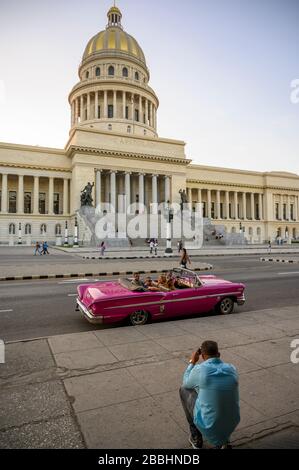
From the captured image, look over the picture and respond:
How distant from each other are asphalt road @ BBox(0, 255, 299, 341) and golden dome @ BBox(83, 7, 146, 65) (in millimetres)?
75468

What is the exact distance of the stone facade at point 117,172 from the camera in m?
57.2

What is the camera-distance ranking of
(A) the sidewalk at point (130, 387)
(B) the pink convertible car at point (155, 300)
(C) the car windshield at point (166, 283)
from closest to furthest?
(A) the sidewalk at point (130, 387)
(B) the pink convertible car at point (155, 300)
(C) the car windshield at point (166, 283)

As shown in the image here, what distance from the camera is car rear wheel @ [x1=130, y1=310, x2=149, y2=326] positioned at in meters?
7.42

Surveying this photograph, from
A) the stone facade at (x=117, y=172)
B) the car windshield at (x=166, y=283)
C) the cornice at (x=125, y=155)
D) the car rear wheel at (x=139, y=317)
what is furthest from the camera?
the stone facade at (x=117, y=172)

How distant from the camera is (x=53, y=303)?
9758 mm

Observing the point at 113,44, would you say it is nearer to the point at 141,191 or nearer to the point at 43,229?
the point at 141,191

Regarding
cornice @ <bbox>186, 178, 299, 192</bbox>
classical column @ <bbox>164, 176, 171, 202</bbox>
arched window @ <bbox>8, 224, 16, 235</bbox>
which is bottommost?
arched window @ <bbox>8, 224, 16, 235</bbox>

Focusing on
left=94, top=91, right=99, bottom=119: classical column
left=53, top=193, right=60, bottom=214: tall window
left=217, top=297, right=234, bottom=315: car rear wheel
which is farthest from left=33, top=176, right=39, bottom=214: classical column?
left=217, top=297, right=234, bottom=315: car rear wheel

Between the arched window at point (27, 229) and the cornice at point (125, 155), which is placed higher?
the cornice at point (125, 155)

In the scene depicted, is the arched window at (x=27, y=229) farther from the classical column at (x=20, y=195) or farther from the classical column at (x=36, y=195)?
the classical column at (x=36, y=195)

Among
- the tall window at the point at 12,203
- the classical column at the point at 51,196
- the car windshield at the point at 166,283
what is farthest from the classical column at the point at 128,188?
the car windshield at the point at 166,283

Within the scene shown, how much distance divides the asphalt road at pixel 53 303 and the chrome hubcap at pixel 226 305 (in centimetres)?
36

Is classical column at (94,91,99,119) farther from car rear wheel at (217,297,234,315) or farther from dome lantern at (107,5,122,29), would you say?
car rear wheel at (217,297,234,315)

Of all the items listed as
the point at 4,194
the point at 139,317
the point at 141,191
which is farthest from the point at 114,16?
the point at 139,317
